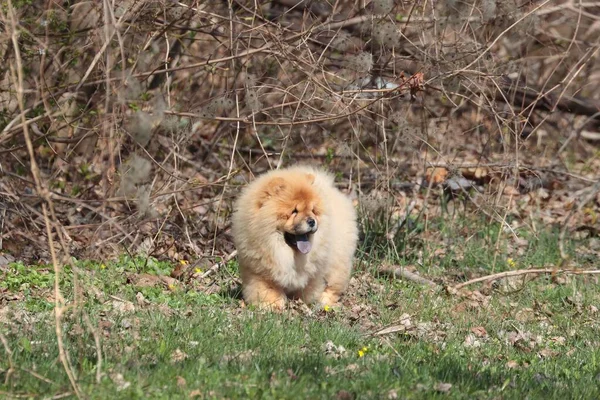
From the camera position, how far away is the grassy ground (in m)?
5.35

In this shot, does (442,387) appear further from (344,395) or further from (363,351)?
(363,351)

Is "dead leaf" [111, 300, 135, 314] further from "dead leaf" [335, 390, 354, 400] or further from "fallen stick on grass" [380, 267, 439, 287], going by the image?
"fallen stick on grass" [380, 267, 439, 287]

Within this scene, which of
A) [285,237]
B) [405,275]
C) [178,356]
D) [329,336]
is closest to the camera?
[178,356]

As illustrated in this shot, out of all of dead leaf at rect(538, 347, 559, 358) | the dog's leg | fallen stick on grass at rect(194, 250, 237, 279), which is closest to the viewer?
dead leaf at rect(538, 347, 559, 358)

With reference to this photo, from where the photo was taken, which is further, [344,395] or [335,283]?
[335,283]

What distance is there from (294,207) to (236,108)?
5.82ft

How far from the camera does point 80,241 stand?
9422 mm

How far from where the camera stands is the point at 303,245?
781 centimetres

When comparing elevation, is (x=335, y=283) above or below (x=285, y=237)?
below

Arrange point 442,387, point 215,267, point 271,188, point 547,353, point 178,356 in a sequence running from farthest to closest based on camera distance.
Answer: point 215,267 < point 271,188 < point 547,353 < point 178,356 < point 442,387

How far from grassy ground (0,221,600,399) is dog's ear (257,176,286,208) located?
3.14ft

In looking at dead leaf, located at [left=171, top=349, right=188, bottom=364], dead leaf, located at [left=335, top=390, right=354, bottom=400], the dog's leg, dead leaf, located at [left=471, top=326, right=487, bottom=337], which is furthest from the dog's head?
dead leaf, located at [left=335, top=390, right=354, bottom=400]

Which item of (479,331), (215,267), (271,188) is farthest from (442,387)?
(215,267)

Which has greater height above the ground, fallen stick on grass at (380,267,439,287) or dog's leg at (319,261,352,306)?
dog's leg at (319,261,352,306)
